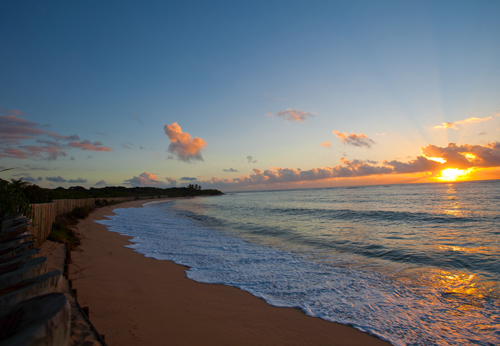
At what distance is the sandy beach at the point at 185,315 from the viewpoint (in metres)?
4.38

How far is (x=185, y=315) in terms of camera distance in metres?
5.12

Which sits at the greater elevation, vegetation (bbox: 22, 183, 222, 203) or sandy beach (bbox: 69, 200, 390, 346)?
vegetation (bbox: 22, 183, 222, 203)

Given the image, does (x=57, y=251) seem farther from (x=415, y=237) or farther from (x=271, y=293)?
(x=415, y=237)

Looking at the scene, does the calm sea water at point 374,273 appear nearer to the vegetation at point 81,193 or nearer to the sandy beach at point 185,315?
the sandy beach at point 185,315

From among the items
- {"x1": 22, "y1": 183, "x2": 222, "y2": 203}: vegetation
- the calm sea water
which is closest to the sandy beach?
the calm sea water

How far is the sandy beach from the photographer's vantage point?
4.38 metres

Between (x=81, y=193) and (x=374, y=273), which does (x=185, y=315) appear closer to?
(x=374, y=273)

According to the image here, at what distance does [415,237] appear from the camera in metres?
13.4

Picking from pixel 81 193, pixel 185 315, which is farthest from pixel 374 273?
pixel 81 193

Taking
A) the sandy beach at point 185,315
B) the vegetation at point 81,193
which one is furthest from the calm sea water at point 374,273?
the vegetation at point 81,193

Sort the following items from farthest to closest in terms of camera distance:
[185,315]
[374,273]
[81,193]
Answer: [81,193] → [374,273] → [185,315]

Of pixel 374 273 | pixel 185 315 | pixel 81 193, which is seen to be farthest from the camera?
pixel 81 193

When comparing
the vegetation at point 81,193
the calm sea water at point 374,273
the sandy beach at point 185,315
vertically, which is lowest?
the calm sea water at point 374,273

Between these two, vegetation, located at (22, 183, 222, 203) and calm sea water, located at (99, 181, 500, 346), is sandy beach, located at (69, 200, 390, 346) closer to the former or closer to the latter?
calm sea water, located at (99, 181, 500, 346)
